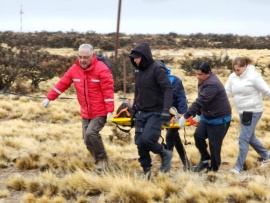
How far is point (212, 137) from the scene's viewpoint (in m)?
6.06

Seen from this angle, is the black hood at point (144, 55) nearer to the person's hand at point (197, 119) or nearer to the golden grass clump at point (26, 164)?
the person's hand at point (197, 119)

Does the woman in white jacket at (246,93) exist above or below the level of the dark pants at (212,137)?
above

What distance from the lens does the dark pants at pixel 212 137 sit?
6035 millimetres

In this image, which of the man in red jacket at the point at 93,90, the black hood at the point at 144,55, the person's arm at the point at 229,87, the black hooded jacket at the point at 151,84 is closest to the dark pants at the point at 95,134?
the man in red jacket at the point at 93,90

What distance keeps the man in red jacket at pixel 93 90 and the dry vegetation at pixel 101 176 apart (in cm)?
55

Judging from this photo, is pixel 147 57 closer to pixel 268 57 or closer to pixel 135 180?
pixel 135 180

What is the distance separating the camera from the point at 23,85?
18.9m

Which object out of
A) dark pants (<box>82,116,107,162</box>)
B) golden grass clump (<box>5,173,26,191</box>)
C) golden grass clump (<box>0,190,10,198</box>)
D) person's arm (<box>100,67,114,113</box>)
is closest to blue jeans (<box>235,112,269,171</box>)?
person's arm (<box>100,67,114,113</box>)

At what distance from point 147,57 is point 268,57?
33.5 metres

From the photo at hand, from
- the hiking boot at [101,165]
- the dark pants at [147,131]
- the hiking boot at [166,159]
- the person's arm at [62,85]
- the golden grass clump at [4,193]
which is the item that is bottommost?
the golden grass clump at [4,193]

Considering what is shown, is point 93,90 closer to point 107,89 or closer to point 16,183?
point 107,89

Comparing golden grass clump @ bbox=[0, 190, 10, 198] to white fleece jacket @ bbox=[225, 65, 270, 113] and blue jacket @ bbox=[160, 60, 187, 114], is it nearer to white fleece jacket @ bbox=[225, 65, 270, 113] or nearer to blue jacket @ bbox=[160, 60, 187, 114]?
blue jacket @ bbox=[160, 60, 187, 114]

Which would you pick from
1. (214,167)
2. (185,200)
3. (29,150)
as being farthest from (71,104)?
(185,200)

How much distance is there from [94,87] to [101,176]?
1.19 meters
